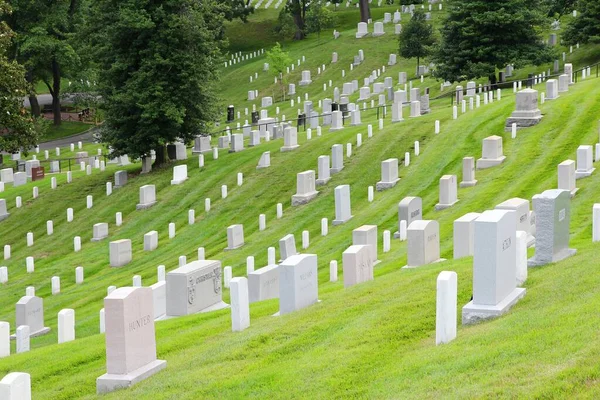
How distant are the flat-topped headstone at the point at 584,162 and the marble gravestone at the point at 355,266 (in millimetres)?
9475

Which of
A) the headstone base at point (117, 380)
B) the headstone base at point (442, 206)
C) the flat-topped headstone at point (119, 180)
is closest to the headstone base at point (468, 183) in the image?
the headstone base at point (442, 206)

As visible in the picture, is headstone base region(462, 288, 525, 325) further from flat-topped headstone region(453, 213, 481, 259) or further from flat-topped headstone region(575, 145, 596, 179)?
flat-topped headstone region(575, 145, 596, 179)

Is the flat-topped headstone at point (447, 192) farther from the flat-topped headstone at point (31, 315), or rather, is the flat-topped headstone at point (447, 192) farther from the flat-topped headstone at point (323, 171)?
the flat-topped headstone at point (31, 315)

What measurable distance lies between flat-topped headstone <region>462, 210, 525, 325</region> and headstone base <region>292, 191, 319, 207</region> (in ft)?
67.5

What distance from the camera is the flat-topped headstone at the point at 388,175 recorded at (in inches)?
1318

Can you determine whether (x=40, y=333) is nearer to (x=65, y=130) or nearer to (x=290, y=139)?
(x=290, y=139)

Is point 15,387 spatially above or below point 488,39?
below

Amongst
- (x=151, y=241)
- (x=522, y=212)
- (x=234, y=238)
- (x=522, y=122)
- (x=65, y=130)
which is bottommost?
(x=151, y=241)

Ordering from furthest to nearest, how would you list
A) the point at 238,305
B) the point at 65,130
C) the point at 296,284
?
the point at 65,130 → the point at 296,284 → the point at 238,305

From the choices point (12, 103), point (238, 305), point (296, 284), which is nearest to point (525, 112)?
point (12, 103)

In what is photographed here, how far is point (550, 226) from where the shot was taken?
1636 cm

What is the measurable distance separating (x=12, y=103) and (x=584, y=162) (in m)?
19.7

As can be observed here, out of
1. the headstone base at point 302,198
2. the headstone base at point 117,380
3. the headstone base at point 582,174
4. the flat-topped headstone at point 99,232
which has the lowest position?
the flat-topped headstone at point 99,232

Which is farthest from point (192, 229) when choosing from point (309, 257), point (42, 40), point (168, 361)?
point (42, 40)
